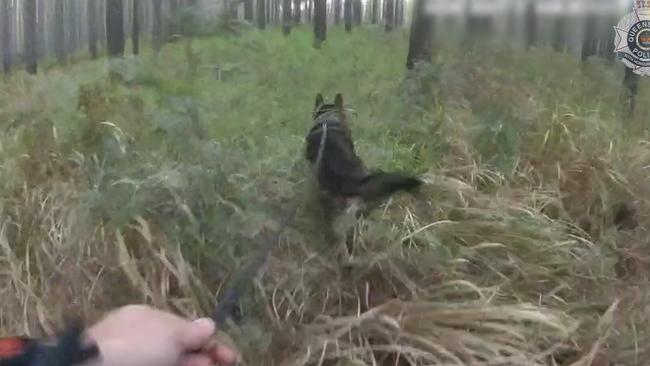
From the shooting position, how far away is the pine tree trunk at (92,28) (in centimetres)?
172

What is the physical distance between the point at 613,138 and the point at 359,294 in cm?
78

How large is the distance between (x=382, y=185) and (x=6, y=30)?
98cm

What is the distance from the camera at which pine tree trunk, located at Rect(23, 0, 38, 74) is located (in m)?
1.76

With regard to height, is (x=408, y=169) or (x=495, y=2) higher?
(x=495, y=2)

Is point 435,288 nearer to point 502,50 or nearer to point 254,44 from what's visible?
point 502,50

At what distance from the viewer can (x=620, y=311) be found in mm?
1359

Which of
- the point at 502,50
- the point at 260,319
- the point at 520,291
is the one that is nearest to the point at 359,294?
the point at 260,319

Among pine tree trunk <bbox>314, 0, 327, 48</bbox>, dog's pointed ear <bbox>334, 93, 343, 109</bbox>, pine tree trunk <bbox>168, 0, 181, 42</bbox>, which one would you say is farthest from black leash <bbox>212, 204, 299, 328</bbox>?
pine tree trunk <bbox>168, 0, 181, 42</bbox>

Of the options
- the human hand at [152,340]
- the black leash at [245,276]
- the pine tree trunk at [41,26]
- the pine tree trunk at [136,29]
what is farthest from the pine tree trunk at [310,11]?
the human hand at [152,340]

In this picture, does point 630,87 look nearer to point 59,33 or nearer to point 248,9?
point 248,9

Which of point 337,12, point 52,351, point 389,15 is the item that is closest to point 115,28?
point 337,12

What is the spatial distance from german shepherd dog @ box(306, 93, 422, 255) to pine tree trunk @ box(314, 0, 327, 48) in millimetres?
277

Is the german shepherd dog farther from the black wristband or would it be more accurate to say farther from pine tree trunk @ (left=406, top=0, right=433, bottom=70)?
the black wristband

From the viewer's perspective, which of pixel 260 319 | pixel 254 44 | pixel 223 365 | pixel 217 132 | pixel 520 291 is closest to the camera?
pixel 223 365
